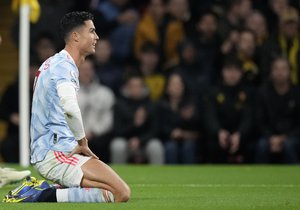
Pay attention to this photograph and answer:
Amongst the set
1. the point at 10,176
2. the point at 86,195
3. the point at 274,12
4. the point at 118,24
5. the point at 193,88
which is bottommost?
the point at 10,176

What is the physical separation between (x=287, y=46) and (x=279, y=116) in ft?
4.64

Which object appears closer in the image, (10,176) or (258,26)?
(10,176)

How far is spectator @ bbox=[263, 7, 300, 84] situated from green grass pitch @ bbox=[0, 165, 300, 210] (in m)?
2.20

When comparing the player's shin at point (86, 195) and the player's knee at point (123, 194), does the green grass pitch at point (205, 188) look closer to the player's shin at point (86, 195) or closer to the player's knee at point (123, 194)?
the player's knee at point (123, 194)

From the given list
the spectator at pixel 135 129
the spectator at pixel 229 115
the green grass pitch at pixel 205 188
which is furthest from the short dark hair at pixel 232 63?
the green grass pitch at pixel 205 188

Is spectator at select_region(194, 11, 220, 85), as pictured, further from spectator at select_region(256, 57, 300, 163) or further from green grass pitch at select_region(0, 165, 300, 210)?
green grass pitch at select_region(0, 165, 300, 210)

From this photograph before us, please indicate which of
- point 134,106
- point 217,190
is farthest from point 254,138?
point 217,190

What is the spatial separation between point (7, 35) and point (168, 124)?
467 cm

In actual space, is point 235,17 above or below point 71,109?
above

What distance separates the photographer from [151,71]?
709 inches

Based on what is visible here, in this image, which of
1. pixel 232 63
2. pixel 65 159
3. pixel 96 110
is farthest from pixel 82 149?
pixel 96 110

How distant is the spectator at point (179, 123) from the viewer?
17.0 m

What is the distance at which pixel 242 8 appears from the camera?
18.3m

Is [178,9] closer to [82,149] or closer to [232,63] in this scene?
[232,63]
